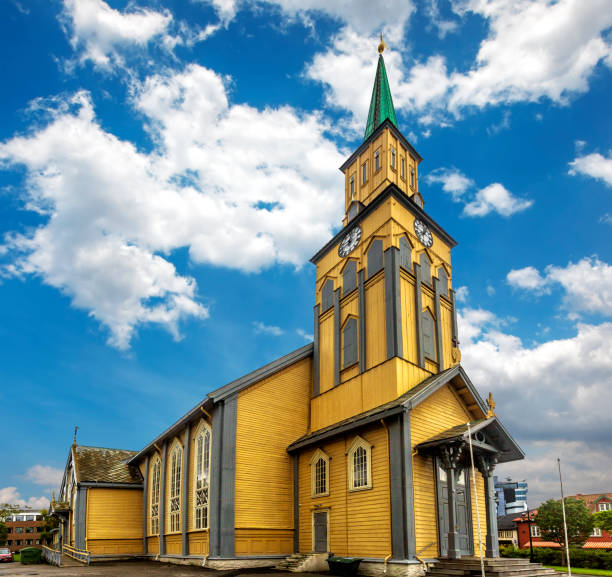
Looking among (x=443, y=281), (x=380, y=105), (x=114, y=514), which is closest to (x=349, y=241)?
(x=443, y=281)

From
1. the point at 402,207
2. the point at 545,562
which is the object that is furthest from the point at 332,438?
the point at 545,562

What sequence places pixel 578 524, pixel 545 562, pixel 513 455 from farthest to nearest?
pixel 578 524, pixel 545 562, pixel 513 455

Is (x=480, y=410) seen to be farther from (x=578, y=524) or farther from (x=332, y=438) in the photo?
(x=578, y=524)

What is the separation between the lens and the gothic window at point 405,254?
80.7 ft

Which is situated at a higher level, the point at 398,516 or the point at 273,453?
the point at 273,453

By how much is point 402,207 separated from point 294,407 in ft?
35.5

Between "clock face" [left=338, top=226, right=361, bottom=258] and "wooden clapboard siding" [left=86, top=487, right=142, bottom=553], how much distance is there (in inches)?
799

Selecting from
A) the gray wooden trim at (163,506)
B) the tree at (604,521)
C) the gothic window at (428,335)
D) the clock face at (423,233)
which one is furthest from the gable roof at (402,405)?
the tree at (604,521)

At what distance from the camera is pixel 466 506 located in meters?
20.8

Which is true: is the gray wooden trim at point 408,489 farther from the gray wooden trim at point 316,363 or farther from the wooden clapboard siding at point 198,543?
the wooden clapboard siding at point 198,543

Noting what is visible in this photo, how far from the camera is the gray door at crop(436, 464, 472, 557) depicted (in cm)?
1911

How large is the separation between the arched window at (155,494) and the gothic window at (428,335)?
58.6 feet

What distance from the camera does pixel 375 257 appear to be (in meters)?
25.3

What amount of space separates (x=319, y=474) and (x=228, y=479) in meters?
3.85
